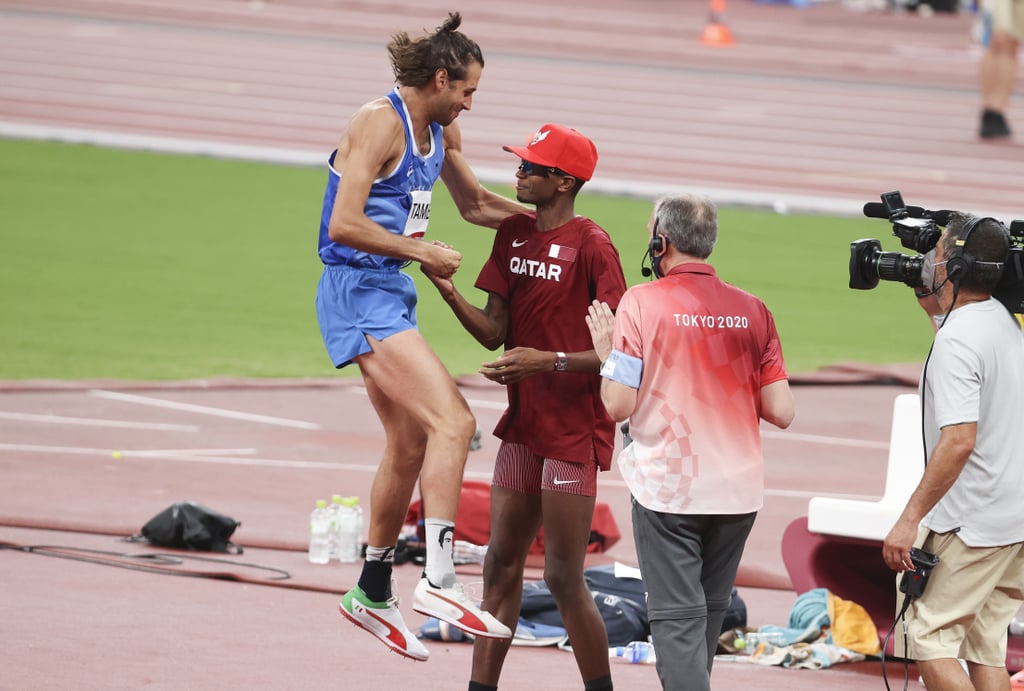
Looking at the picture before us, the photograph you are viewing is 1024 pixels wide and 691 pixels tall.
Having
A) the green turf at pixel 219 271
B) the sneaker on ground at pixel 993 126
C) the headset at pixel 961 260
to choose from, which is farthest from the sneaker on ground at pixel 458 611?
the sneaker on ground at pixel 993 126

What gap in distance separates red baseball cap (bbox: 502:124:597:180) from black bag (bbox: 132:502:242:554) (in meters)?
3.75

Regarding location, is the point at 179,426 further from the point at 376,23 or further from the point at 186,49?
the point at 376,23

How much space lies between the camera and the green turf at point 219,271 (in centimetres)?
1432

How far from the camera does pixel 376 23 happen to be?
113 ft

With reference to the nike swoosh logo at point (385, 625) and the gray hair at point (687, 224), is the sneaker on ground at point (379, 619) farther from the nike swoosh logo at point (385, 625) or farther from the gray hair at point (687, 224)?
the gray hair at point (687, 224)

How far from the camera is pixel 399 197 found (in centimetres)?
620

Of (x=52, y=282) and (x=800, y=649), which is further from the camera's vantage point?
(x=52, y=282)

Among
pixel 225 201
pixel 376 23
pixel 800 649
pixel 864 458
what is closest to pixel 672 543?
pixel 800 649

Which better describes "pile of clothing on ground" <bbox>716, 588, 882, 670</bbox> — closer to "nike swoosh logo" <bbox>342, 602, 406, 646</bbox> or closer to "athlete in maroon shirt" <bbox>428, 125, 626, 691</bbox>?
"athlete in maroon shirt" <bbox>428, 125, 626, 691</bbox>

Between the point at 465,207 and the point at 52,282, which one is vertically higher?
the point at 465,207

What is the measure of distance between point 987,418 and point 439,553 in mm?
2003


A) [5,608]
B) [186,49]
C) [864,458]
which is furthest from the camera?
[186,49]

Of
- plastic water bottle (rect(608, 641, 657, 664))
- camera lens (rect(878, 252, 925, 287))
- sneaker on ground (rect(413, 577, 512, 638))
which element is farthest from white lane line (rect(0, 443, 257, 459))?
camera lens (rect(878, 252, 925, 287))

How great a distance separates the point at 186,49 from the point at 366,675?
2497 centimetres
